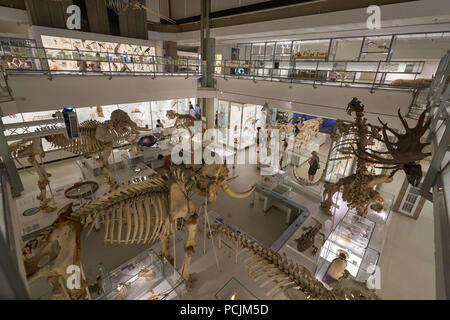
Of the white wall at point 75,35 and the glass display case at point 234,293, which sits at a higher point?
the white wall at point 75,35

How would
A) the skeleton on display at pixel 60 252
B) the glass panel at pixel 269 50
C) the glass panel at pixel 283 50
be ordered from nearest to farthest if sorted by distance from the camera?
the skeleton on display at pixel 60 252
the glass panel at pixel 283 50
the glass panel at pixel 269 50

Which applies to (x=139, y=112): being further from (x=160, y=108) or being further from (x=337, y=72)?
(x=337, y=72)

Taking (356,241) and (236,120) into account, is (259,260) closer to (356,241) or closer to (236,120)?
(356,241)

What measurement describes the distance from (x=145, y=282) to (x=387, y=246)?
5.72 m

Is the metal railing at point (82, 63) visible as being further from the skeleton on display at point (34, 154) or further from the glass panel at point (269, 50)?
the glass panel at point (269, 50)

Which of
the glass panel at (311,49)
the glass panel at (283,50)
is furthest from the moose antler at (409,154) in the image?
the glass panel at (283,50)

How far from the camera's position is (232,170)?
9.27 m

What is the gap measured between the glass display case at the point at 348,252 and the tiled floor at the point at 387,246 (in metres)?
0.96

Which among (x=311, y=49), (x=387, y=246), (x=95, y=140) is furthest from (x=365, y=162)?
(x=311, y=49)

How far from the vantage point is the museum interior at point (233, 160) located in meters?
2.66

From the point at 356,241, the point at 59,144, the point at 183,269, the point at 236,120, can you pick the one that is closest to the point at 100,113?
the point at 59,144

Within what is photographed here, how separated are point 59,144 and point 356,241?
8051 mm

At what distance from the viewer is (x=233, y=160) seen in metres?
10.4

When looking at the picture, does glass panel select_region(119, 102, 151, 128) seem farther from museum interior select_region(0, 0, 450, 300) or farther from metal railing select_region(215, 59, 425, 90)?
metal railing select_region(215, 59, 425, 90)
